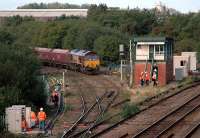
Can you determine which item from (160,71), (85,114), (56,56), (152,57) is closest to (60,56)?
(56,56)

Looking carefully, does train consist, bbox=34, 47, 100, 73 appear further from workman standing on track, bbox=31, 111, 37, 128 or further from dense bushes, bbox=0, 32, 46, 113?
workman standing on track, bbox=31, 111, 37, 128

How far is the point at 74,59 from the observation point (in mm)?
63812

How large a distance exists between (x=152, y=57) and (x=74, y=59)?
64.2 ft

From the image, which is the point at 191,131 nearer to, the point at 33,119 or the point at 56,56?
the point at 33,119

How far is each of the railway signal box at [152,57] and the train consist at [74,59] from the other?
45.7 ft

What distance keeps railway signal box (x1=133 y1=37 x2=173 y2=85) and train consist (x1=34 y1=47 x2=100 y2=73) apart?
13927mm

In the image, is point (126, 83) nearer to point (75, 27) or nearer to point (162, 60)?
point (162, 60)

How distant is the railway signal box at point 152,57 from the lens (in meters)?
45.2

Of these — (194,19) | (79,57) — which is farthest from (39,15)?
(79,57)

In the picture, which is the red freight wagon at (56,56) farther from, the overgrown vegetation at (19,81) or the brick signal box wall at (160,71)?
the overgrown vegetation at (19,81)

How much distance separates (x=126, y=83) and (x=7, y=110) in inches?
1032

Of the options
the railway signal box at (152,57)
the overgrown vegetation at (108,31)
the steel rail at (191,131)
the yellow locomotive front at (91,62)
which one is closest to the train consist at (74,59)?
the yellow locomotive front at (91,62)

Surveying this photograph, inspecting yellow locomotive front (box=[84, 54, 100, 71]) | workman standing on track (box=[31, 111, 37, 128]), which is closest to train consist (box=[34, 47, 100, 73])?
yellow locomotive front (box=[84, 54, 100, 71])

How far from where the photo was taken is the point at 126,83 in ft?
158
